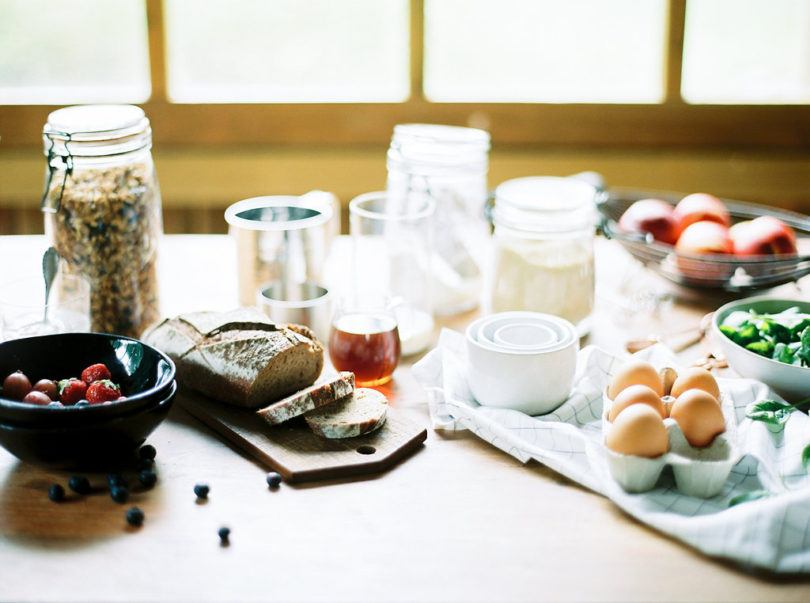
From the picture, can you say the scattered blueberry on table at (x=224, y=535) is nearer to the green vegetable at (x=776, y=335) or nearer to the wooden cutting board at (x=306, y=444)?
the wooden cutting board at (x=306, y=444)

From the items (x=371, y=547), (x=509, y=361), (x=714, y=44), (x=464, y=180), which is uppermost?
(x=714, y=44)

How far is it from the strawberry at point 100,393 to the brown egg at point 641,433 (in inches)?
A: 22.7

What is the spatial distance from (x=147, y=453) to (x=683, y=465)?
62 centimetres

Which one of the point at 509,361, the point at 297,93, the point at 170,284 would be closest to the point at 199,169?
the point at 297,93

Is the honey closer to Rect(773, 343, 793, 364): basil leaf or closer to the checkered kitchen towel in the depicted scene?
the checkered kitchen towel

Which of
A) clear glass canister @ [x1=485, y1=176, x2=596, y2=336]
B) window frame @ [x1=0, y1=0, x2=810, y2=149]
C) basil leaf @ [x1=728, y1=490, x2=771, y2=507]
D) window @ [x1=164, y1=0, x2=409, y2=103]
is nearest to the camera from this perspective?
basil leaf @ [x1=728, y1=490, x2=771, y2=507]

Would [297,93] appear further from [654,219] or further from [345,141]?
[654,219]

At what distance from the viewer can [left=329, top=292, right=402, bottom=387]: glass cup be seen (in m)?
1.24

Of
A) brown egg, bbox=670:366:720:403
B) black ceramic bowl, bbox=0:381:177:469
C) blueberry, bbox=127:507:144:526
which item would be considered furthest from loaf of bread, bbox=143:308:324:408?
brown egg, bbox=670:366:720:403

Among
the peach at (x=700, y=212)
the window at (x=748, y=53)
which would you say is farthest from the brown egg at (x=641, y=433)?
the window at (x=748, y=53)

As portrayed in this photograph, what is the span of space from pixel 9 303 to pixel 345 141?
1.71 metres

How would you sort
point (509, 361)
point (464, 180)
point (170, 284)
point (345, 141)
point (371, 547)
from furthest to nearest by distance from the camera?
point (345, 141), point (170, 284), point (464, 180), point (509, 361), point (371, 547)

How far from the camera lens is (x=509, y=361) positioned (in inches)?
44.5

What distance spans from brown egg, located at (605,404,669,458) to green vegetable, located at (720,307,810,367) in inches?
12.8
